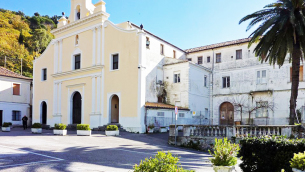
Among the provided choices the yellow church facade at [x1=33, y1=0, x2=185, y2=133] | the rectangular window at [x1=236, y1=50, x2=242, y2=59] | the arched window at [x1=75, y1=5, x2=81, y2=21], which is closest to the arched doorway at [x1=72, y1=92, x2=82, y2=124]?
the yellow church facade at [x1=33, y1=0, x2=185, y2=133]

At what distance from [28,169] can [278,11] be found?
1649cm

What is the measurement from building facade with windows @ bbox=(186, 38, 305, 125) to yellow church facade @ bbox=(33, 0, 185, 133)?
6026 mm

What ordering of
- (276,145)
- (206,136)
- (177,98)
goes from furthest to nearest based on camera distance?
1. (177,98)
2. (206,136)
3. (276,145)

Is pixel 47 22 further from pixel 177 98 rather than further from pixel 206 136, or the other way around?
pixel 206 136

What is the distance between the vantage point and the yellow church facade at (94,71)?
24.4 meters

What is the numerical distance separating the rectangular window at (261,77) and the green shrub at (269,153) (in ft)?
77.7

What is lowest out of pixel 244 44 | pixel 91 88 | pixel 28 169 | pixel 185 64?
pixel 28 169

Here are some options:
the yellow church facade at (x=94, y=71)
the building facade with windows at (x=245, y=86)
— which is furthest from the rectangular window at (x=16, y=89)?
the building facade with windows at (x=245, y=86)

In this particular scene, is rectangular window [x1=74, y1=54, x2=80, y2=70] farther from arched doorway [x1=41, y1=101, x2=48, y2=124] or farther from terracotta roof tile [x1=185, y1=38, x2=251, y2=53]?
terracotta roof tile [x1=185, y1=38, x2=251, y2=53]

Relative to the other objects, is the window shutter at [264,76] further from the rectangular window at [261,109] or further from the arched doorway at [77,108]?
the arched doorway at [77,108]

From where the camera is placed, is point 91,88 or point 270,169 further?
point 91,88

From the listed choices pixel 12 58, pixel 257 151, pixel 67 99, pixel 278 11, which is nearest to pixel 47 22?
pixel 12 58

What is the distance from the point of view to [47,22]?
264 ft

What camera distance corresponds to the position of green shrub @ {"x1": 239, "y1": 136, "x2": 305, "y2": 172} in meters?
6.94
